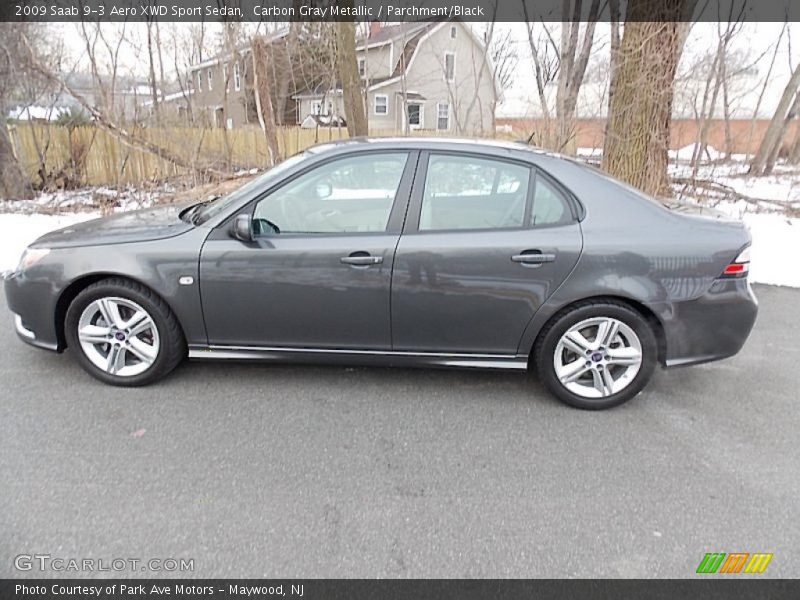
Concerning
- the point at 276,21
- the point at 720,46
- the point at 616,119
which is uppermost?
the point at 276,21

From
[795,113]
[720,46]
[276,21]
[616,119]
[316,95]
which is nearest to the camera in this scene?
[616,119]

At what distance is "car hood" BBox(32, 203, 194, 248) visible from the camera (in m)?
3.12

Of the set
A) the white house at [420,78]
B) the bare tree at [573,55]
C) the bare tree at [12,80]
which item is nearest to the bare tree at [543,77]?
the bare tree at [573,55]

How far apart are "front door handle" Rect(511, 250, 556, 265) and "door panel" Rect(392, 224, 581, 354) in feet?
0.04

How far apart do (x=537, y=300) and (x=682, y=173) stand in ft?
30.4

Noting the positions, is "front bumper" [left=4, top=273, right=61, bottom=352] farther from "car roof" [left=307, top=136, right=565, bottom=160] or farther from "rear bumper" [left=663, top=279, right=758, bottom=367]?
"rear bumper" [left=663, top=279, right=758, bottom=367]

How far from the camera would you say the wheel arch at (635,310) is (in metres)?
2.98

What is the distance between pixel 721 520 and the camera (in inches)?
87.4

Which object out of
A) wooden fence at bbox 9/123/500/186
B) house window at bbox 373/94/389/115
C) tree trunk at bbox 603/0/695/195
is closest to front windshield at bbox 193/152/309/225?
tree trunk at bbox 603/0/695/195

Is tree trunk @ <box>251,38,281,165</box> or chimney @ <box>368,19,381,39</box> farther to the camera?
chimney @ <box>368,19,381,39</box>

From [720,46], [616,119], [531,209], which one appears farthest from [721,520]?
[720,46]

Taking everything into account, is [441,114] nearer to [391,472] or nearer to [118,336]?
[118,336]

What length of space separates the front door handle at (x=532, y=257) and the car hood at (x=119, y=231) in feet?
6.72

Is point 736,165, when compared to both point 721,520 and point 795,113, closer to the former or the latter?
point 795,113
